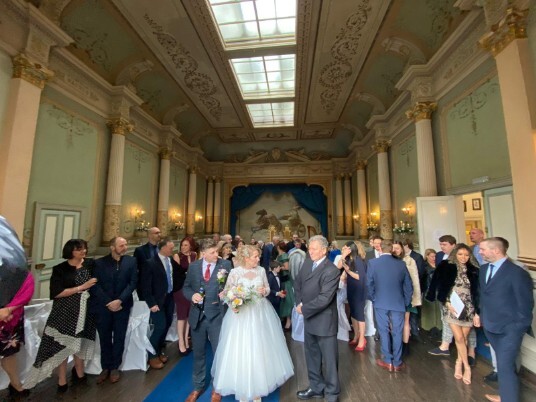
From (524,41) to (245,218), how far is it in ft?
43.2

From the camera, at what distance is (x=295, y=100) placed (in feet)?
32.5

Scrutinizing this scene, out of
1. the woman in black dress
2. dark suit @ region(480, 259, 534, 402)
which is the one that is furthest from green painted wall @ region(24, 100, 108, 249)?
dark suit @ region(480, 259, 534, 402)

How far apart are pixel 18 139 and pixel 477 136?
27.6ft

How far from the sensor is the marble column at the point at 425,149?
20.0ft

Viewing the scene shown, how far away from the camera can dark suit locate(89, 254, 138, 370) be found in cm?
299

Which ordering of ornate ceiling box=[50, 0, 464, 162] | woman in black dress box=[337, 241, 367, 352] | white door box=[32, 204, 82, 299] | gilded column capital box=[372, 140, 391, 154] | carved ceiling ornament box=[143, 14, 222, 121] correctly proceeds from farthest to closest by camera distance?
gilded column capital box=[372, 140, 391, 154]
carved ceiling ornament box=[143, 14, 222, 121]
ornate ceiling box=[50, 0, 464, 162]
white door box=[32, 204, 82, 299]
woman in black dress box=[337, 241, 367, 352]

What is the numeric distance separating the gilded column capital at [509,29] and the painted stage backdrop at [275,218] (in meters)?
11.6

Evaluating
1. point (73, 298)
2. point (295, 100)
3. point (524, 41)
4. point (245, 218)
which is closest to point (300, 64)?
point (295, 100)

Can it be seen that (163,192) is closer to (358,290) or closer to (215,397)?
(358,290)

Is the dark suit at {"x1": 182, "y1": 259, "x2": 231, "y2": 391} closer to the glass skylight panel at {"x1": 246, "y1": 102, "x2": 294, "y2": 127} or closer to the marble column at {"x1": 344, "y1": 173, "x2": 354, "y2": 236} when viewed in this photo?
the glass skylight panel at {"x1": 246, "y1": 102, "x2": 294, "y2": 127}

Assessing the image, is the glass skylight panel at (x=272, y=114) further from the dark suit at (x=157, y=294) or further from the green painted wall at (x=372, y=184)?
the dark suit at (x=157, y=294)

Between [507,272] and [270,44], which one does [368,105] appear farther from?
[507,272]

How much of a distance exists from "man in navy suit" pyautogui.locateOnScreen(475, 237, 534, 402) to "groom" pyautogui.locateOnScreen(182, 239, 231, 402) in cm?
266

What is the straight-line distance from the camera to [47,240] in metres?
5.21
